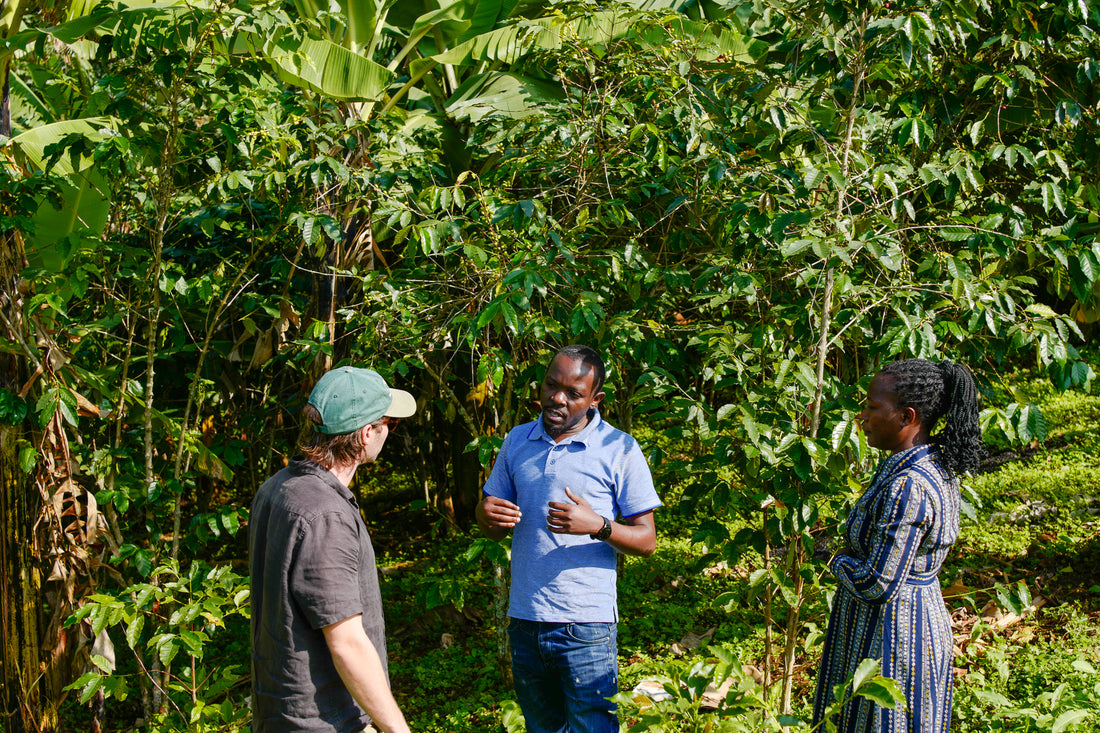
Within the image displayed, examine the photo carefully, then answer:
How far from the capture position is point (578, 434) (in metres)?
2.89

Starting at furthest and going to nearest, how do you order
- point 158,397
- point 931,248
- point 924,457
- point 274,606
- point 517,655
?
1. point 158,397
2. point 931,248
3. point 517,655
4. point 924,457
5. point 274,606

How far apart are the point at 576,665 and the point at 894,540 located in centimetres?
106

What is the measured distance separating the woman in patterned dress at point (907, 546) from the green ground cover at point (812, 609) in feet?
1.69

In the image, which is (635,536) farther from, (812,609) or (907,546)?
(812,609)

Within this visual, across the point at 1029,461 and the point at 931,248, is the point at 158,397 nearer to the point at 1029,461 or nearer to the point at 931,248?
the point at 931,248

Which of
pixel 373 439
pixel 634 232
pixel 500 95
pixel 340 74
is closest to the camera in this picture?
pixel 373 439

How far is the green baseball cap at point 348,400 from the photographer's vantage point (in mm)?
2207

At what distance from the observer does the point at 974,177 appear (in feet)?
9.82

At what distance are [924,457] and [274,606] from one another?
1816mm

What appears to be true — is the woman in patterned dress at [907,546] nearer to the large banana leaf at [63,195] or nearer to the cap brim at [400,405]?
the cap brim at [400,405]

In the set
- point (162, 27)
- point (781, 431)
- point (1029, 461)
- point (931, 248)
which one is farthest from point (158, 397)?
point (1029, 461)

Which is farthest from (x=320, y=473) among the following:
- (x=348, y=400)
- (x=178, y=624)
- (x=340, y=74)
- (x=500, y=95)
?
(x=500, y=95)

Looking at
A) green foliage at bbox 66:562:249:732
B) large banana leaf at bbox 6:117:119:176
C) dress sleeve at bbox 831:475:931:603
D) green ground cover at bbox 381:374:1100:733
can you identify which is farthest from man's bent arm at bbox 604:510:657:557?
large banana leaf at bbox 6:117:119:176

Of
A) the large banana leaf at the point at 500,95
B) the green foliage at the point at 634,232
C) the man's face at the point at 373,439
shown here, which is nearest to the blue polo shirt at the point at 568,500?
the green foliage at the point at 634,232
